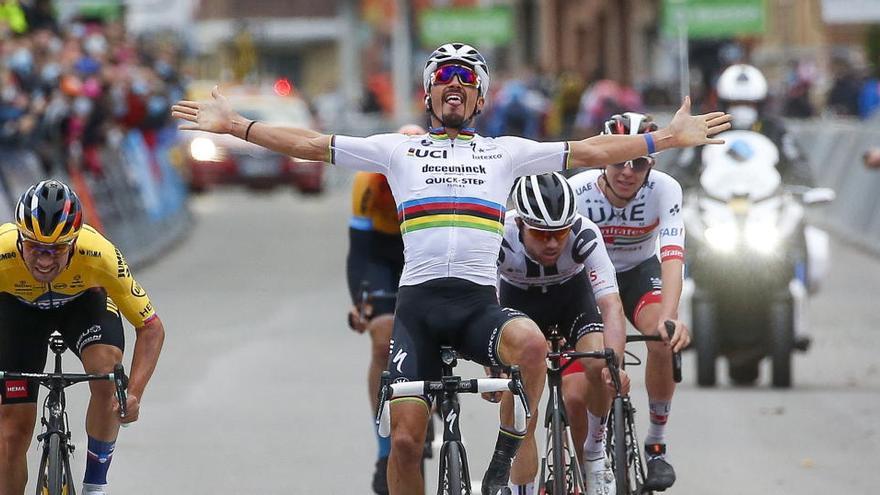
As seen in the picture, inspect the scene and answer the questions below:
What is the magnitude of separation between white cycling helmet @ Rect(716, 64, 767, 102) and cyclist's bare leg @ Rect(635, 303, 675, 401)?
14.8ft

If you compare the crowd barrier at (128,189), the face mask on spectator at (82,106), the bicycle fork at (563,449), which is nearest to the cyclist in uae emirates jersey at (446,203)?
the bicycle fork at (563,449)

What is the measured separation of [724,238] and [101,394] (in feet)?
20.1

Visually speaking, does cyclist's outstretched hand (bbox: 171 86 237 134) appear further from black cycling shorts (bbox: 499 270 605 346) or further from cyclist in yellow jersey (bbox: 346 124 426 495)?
cyclist in yellow jersey (bbox: 346 124 426 495)

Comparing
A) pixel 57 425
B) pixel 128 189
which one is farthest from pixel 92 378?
pixel 128 189

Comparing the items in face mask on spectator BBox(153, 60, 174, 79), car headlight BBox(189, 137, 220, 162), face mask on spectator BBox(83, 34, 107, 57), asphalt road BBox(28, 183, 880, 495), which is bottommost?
asphalt road BBox(28, 183, 880, 495)

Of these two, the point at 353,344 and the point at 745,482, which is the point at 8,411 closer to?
the point at 745,482

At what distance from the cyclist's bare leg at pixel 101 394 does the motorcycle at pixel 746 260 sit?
574 centimetres

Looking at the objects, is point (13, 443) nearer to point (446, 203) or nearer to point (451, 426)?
point (451, 426)

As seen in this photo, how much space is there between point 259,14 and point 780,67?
68196 millimetres

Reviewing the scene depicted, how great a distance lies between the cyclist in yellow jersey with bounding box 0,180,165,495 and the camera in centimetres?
792

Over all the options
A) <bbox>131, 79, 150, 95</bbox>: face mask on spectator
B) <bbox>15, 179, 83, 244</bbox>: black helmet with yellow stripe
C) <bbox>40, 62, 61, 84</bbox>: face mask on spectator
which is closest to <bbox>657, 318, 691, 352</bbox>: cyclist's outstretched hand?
<bbox>15, 179, 83, 244</bbox>: black helmet with yellow stripe

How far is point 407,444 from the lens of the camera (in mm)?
7848

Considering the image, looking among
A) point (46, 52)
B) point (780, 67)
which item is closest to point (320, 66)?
point (780, 67)

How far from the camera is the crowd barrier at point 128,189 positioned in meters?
19.8
